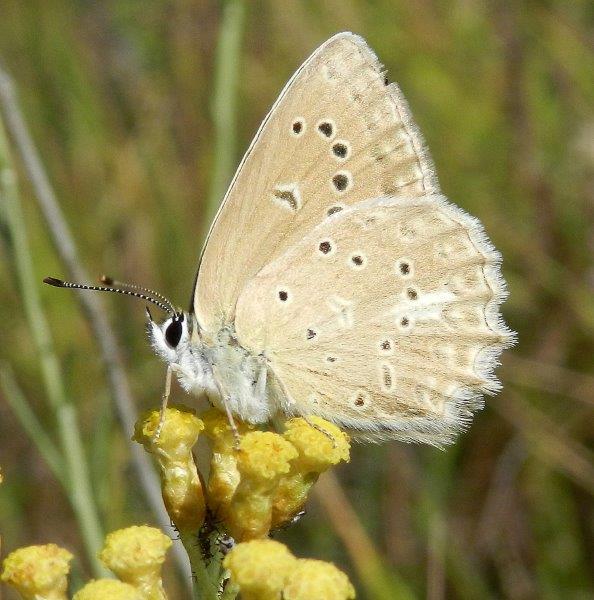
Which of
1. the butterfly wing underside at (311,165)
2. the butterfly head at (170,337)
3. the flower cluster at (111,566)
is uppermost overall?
the butterfly wing underside at (311,165)

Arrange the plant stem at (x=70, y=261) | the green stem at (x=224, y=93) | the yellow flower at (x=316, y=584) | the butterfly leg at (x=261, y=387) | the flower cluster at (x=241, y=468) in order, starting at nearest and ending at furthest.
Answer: the yellow flower at (x=316, y=584), the flower cluster at (x=241, y=468), the butterfly leg at (x=261, y=387), the plant stem at (x=70, y=261), the green stem at (x=224, y=93)

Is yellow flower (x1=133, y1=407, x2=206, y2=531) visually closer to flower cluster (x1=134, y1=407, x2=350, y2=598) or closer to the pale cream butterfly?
flower cluster (x1=134, y1=407, x2=350, y2=598)

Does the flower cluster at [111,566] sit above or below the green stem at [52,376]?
below

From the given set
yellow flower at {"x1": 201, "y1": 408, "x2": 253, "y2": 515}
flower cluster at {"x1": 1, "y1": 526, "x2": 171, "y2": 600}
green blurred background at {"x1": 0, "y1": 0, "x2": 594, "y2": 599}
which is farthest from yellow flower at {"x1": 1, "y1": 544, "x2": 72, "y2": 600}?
green blurred background at {"x1": 0, "y1": 0, "x2": 594, "y2": 599}

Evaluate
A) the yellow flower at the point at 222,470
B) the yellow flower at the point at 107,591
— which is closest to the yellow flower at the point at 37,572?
the yellow flower at the point at 107,591

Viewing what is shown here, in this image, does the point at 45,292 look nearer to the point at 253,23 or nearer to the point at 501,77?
the point at 253,23

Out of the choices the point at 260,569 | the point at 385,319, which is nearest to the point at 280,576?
the point at 260,569

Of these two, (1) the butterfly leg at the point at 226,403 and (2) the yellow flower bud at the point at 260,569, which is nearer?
(2) the yellow flower bud at the point at 260,569

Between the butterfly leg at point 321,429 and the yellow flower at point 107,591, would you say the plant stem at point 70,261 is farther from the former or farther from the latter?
the yellow flower at point 107,591
